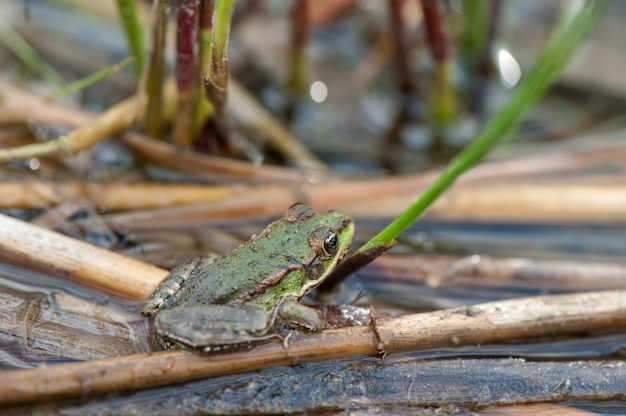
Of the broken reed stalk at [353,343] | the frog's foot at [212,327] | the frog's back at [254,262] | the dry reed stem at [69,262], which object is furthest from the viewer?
the dry reed stem at [69,262]

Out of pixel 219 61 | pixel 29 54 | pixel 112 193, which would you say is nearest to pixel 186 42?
pixel 219 61

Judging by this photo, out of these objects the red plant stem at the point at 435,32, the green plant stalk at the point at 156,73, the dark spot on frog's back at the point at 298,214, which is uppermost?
the red plant stem at the point at 435,32

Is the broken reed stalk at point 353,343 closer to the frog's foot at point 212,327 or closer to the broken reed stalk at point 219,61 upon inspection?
the frog's foot at point 212,327

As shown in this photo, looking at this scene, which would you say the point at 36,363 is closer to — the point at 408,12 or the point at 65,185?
the point at 65,185

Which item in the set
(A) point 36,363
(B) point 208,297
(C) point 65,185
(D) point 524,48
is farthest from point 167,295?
(D) point 524,48

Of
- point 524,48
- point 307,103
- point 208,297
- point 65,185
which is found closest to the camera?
point 208,297

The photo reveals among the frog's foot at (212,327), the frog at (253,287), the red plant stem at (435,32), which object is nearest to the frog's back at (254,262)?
the frog at (253,287)

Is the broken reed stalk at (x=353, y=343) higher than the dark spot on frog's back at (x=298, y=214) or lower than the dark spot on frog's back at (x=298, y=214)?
lower

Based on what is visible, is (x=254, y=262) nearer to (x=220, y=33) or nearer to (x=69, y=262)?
(x=69, y=262)
